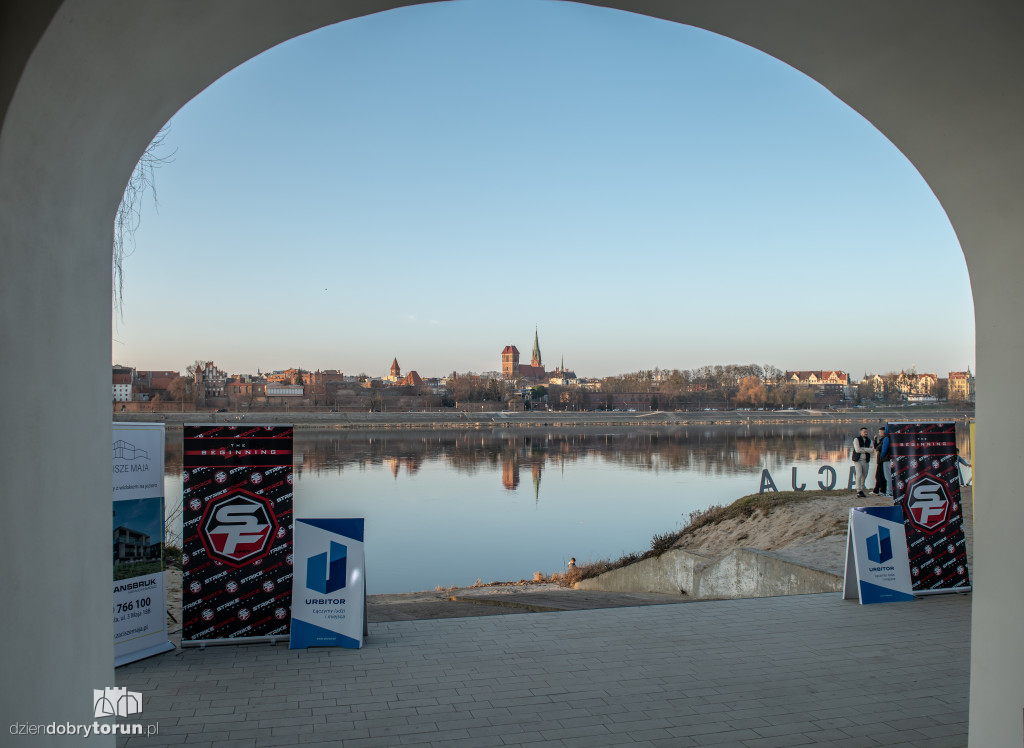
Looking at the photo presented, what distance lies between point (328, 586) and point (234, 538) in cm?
81

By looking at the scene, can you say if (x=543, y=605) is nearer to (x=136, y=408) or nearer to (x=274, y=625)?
(x=274, y=625)

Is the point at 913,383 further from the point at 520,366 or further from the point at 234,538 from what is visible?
the point at 234,538

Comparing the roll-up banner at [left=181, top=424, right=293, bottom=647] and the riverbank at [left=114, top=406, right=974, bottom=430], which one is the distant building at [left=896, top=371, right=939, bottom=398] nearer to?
the riverbank at [left=114, top=406, right=974, bottom=430]

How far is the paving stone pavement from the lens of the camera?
12.7ft

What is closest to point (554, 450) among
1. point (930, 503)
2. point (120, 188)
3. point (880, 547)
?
point (930, 503)

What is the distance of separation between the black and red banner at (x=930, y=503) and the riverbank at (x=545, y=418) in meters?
75.1

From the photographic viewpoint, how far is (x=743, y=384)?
129 metres

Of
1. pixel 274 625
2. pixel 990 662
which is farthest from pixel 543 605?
pixel 990 662

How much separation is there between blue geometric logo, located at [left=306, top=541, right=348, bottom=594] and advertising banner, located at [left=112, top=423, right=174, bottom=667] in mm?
1094

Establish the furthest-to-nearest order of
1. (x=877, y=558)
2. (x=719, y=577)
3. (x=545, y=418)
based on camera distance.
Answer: (x=545, y=418), (x=719, y=577), (x=877, y=558)

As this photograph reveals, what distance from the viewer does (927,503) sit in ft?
23.7

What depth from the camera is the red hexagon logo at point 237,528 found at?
18.2 ft

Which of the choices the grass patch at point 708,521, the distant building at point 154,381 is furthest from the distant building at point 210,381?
the grass patch at point 708,521

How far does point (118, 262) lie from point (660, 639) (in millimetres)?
6263
